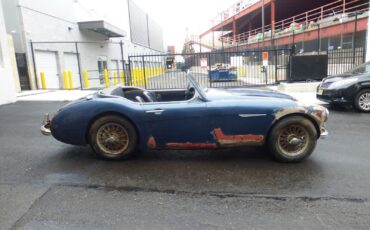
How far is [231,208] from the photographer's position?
3.12 metres

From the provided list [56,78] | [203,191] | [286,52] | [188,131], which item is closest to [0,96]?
[56,78]

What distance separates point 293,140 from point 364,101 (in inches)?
205

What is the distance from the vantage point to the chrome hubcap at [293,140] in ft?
14.1

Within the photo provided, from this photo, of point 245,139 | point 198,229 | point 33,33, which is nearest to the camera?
point 198,229

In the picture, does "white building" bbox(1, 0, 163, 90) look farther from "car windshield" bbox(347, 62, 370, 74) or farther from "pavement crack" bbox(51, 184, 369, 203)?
"pavement crack" bbox(51, 184, 369, 203)

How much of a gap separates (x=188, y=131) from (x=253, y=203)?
4.76 ft

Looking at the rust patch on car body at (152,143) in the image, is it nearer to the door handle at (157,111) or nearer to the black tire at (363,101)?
the door handle at (157,111)

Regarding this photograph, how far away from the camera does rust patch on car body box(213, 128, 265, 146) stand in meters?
4.27

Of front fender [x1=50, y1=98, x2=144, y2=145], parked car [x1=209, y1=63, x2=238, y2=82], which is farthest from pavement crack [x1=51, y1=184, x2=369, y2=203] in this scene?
parked car [x1=209, y1=63, x2=238, y2=82]

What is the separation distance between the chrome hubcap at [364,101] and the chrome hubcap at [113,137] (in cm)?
677

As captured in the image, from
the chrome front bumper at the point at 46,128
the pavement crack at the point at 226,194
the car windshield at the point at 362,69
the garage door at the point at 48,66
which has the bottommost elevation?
the pavement crack at the point at 226,194

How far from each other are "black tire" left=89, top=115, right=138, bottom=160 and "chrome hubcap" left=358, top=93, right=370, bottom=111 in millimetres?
6676

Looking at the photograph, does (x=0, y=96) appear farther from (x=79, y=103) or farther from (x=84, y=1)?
(x=84, y=1)

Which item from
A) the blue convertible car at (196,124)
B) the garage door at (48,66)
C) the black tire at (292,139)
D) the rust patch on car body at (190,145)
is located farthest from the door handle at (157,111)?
the garage door at (48,66)
